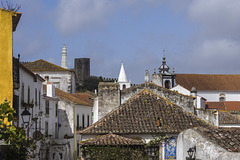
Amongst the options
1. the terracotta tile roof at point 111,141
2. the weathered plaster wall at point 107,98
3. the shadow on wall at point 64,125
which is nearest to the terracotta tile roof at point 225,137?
the terracotta tile roof at point 111,141

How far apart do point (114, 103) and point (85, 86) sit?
77877mm

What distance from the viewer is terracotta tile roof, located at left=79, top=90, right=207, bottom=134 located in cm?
2448

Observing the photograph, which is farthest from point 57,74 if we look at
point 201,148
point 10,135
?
point 201,148

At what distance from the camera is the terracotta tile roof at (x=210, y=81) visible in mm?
86438

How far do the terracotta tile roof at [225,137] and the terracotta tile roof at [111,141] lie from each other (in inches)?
404

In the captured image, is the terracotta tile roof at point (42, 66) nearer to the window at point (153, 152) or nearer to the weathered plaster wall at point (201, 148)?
the window at point (153, 152)

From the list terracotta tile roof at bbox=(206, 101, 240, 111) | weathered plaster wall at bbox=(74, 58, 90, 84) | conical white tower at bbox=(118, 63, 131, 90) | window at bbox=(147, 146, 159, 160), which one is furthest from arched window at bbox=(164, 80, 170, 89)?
window at bbox=(147, 146, 159, 160)

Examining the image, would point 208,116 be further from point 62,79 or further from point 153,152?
point 62,79

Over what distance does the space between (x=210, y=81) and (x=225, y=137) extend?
261 feet

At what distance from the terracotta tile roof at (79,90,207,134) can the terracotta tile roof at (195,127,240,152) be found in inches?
458

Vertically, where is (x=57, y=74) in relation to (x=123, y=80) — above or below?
below

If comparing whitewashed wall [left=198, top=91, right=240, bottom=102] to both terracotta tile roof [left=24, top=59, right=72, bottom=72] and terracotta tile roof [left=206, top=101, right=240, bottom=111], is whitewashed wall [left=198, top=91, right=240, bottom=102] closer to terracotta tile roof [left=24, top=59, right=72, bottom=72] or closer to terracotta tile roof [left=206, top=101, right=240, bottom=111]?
terracotta tile roof [left=206, top=101, right=240, bottom=111]

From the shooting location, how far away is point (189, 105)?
2922 cm

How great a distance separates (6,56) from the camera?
1942 cm
